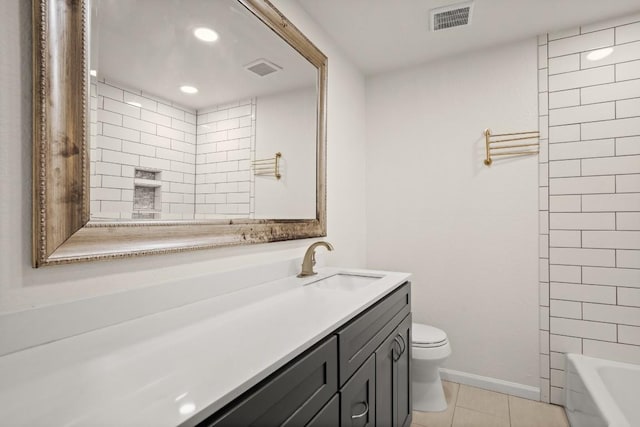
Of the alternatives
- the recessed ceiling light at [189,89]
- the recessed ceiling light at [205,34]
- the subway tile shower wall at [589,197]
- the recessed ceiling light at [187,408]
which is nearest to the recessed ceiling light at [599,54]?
the subway tile shower wall at [589,197]

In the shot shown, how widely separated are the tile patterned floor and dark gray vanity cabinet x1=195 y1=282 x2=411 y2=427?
320 mm

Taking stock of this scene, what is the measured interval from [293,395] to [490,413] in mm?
1780

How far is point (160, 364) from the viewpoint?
0.74 meters

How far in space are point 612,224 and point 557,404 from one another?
1150mm

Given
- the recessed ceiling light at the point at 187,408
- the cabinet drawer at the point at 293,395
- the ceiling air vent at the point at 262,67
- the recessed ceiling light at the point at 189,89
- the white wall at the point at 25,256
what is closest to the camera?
the recessed ceiling light at the point at 187,408

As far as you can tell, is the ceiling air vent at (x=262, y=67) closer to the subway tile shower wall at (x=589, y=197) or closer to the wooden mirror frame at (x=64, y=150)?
the wooden mirror frame at (x=64, y=150)

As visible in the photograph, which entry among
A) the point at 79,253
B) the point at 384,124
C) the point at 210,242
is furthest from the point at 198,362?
the point at 384,124

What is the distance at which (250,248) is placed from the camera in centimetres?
155

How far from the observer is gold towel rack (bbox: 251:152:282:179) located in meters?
1.55

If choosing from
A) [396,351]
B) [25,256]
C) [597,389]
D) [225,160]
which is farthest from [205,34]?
[597,389]

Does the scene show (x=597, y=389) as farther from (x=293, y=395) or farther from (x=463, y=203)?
(x=293, y=395)

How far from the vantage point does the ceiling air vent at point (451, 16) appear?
1.89m

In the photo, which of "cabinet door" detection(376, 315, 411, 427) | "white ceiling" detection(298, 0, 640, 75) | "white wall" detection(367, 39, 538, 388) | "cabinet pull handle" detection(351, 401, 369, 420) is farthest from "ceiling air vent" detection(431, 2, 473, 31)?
"cabinet pull handle" detection(351, 401, 369, 420)

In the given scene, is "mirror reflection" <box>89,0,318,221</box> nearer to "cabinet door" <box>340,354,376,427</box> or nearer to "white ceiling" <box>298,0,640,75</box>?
"white ceiling" <box>298,0,640,75</box>
